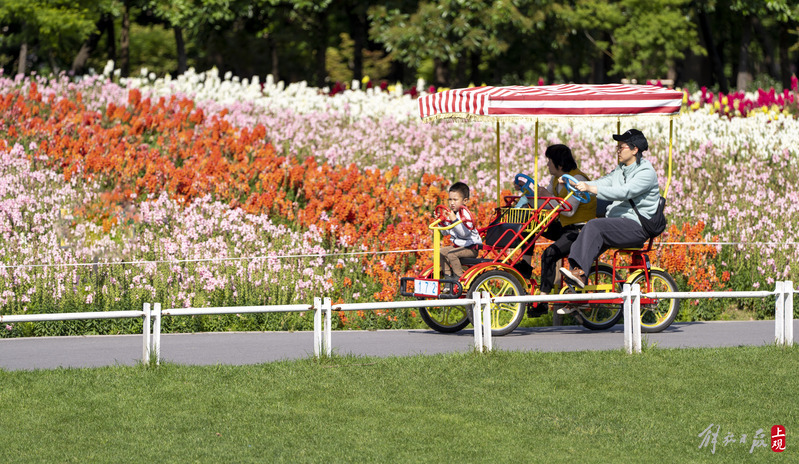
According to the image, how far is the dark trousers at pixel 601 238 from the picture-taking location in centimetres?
1063

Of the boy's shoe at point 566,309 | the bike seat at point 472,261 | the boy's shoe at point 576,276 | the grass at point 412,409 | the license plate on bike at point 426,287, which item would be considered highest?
the bike seat at point 472,261

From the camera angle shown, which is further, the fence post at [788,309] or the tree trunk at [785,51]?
the tree trunk at [785,51]

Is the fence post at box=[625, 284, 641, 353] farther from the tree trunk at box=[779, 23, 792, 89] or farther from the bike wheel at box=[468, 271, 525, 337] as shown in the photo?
the tree trunk at box=[779, 23, 792, 89]

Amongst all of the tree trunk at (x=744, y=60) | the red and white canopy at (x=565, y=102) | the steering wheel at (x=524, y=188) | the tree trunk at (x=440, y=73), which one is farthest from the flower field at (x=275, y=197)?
the tree trunk at (x=744, y=60)

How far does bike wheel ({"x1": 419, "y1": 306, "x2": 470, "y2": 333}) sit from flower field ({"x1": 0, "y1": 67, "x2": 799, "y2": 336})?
32.7 inches

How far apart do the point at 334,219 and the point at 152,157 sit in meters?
3.82

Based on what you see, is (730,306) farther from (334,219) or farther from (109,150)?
(109,150)

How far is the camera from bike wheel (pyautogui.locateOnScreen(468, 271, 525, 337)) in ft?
35.4

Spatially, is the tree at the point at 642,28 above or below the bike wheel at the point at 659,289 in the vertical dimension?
above

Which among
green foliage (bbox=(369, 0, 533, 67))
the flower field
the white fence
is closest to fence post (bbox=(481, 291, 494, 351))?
the white fence

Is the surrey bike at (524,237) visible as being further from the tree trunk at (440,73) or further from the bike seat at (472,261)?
the tree trunk at (440,73)

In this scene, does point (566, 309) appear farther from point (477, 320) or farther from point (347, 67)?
point (347, 67)

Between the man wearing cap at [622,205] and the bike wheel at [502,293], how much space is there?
560 millimetres

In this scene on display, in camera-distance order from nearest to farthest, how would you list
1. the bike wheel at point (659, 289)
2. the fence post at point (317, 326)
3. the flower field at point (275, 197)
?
the fence post at point (317, 326) → the bike wheel at point (659, 289) → the flower field at point (275, 197)
